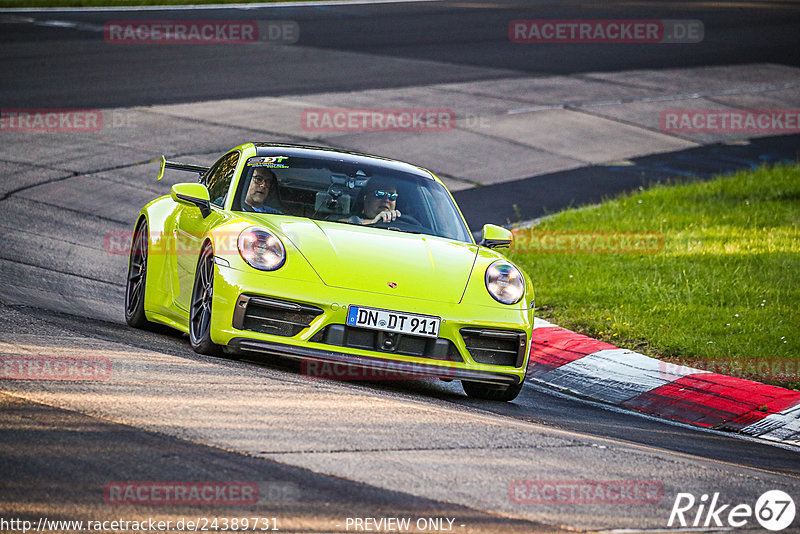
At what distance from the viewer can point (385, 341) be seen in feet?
21.9

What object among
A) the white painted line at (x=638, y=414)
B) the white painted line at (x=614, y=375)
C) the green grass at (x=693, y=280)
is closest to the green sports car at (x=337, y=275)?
the white painted line at (x=638, y=414)

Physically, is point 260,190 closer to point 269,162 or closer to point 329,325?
point 269,162

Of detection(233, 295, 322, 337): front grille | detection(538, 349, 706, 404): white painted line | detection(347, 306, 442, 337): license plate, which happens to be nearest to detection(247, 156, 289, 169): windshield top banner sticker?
detection(233, 295, 322, 337): front grille

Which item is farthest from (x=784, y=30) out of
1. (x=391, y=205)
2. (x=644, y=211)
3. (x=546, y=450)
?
(x=546, y=450)

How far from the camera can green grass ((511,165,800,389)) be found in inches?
351

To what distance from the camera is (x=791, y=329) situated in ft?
30.0

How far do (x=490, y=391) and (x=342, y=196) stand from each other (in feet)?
5.33

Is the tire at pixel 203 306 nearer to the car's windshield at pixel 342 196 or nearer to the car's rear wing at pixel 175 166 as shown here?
the car's windshield at pixel 342 196

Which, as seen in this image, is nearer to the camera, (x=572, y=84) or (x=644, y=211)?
(x=644, y=211)

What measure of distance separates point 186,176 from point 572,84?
978 centimetres

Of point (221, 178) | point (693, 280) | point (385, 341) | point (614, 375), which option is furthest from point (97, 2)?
point (385, 341)

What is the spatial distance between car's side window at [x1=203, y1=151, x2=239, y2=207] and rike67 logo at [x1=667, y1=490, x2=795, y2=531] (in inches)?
158

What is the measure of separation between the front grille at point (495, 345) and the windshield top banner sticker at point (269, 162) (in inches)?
75.2

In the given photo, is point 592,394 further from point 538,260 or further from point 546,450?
point 538,260
